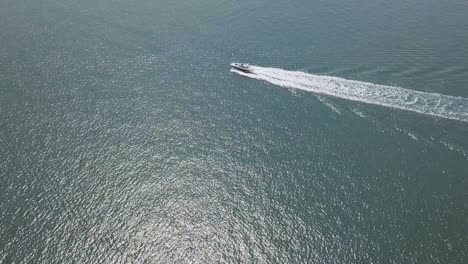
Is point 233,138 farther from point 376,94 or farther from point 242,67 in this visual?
point 376,94

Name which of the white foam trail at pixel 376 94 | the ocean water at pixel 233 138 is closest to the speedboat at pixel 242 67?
the ocean water at pixel 233 138

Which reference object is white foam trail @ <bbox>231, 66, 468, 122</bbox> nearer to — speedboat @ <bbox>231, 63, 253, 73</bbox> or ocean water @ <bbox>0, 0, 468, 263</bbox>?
ocean water @ <bbox>0, 0, 468, 263</bbox>

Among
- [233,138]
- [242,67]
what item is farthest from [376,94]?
[233,138]

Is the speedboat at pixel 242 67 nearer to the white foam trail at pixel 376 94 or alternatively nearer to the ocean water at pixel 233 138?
the ocean water at pixel 233 138

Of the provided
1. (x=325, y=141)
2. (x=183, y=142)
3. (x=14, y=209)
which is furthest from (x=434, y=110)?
(x=14, y=209)

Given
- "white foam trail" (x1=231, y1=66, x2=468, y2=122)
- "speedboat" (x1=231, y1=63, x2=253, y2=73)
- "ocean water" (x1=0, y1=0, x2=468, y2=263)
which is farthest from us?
"speedboat" (x1=231, y1=63, x2=253, y2=73)

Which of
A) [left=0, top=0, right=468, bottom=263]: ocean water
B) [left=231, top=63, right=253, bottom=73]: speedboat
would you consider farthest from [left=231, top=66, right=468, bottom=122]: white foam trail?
[left=231, top=63, right=253, bottom=73]: speedboat
